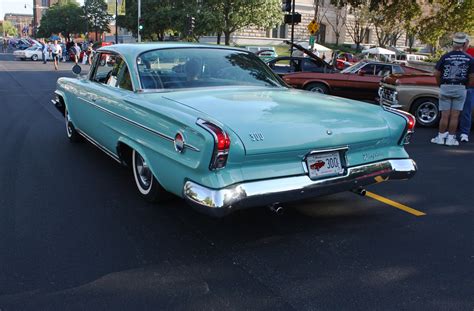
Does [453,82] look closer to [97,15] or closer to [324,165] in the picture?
[324,165]

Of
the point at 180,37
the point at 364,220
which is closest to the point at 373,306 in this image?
the point at 364,220

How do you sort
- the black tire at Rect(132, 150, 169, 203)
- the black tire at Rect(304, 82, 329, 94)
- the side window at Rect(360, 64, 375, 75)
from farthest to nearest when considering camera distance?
the side window at Rect(360, 64, 375, 75) → the black tire at Rect(304, 82, 329, 94) → the black tire at Rect(132, 150, 169, 203)

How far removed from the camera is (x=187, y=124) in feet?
11.4

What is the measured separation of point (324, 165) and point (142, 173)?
1.87 meters

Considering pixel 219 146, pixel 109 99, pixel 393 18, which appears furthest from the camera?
pixel 393 18

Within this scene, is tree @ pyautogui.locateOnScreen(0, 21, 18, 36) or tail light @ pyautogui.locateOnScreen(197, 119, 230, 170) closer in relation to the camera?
tail light @ pyautogui.locateOnScreen(197, 119, 230, 170)

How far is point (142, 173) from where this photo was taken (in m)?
4.70

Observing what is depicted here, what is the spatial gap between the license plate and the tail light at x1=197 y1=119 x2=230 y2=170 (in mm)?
708

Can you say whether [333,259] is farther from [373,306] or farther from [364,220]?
[364,220]

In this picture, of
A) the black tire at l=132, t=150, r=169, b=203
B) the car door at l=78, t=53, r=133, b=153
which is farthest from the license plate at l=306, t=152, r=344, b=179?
the car door at l=78, t=53, r=133, b=153

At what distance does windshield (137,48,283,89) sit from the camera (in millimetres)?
4680

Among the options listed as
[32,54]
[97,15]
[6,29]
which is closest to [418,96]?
[32,54]

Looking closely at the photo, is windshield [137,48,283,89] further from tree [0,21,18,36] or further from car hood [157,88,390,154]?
tree [0,21,18,36]

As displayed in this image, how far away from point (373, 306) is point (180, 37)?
40782 mm
